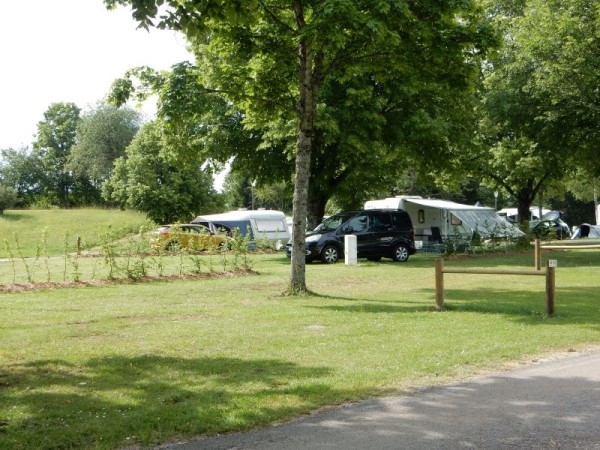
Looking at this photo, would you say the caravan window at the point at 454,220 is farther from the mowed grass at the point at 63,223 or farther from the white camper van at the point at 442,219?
the mowed grass at the point at 63,223

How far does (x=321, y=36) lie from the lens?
12.7m

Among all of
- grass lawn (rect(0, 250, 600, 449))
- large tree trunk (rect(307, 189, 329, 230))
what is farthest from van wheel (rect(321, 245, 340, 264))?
grass lawn (rect(0, 250, 600, 449))

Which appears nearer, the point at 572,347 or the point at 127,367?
the point at 127,367

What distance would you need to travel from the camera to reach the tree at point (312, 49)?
12734mm

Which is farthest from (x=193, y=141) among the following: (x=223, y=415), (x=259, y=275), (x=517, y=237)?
(x=223, y=415)

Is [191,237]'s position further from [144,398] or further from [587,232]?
[587,232]

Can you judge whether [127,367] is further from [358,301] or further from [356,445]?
[358,301]

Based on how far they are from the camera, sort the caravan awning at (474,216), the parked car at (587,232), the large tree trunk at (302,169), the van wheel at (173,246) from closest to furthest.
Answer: the large tree trunk at (302,169) → the van wheel at (173,246) → the caravan awning at (474,216) → the parked car at (587,232)

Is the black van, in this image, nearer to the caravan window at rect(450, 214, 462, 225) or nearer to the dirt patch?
the dirt patch

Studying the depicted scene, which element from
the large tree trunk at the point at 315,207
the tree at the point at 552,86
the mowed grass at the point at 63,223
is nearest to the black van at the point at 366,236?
the large tree trunk at the point at 315,207

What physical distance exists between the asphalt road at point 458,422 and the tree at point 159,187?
4079 cm

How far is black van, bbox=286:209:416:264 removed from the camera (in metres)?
24.7

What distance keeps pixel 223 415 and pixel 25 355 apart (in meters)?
3.60

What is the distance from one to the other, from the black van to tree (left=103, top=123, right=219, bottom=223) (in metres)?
22.4
